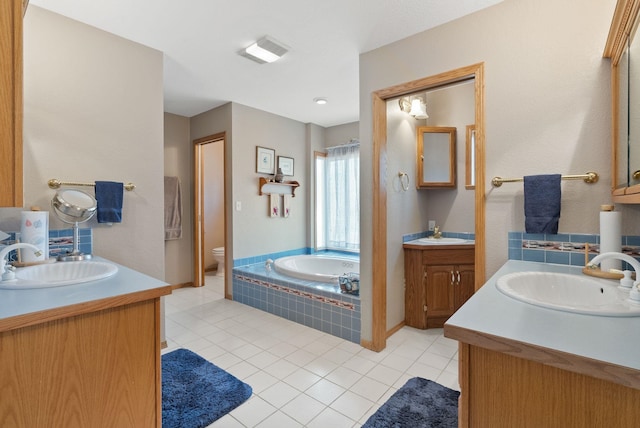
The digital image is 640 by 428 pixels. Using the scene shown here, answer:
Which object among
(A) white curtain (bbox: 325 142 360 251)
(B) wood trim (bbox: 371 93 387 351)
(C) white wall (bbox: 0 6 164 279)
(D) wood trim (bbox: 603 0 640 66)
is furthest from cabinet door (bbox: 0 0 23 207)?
(A) white curtain (bbox: 325 142 360 251)

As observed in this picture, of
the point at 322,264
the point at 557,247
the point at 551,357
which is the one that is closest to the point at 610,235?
the point at 557,247

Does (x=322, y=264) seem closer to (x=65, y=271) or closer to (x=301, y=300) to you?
(x=301, y=300)

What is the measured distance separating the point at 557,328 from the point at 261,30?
7.81 feet

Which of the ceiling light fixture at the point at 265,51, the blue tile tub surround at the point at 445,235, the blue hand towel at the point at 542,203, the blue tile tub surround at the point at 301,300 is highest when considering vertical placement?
the ceiling light fixture at the point at 265,51

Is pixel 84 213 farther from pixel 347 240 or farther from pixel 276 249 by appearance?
pixel 347 240

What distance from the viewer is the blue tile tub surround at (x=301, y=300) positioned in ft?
8.56

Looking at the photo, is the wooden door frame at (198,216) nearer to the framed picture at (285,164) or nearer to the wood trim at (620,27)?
the framed picture at (285,164)

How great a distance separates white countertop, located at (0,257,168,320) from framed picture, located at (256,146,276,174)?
2731 millimetres

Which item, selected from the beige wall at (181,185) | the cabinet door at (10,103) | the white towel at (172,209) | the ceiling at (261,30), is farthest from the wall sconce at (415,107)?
the white towel at (172,209)

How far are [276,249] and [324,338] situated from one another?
5.86ft

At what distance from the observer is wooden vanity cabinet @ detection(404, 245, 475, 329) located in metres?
2.81

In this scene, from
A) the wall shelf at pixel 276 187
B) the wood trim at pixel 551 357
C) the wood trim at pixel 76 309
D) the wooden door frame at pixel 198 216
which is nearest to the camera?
the wood trim at pixel 551 357

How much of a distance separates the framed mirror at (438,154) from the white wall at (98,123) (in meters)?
2.60

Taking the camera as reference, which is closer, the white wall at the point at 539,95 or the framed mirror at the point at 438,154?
the white wall at the point at 539,95
